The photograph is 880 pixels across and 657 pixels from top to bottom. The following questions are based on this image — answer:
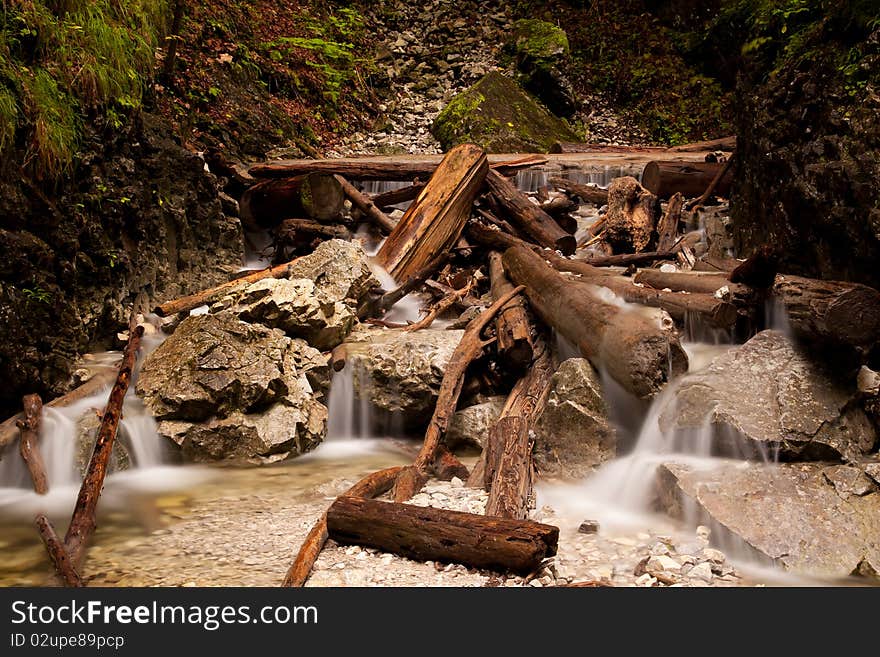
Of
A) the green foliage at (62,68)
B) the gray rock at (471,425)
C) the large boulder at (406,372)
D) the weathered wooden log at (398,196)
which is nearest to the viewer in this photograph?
the green foliage at (62,68)

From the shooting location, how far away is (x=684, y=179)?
9898mm

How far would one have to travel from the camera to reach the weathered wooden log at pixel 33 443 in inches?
185

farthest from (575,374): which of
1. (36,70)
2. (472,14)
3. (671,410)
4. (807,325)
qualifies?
(472,14)

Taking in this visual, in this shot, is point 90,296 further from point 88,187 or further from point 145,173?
point 145,173

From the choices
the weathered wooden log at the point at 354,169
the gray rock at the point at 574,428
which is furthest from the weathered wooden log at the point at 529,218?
the gray rock at the point at 574,428

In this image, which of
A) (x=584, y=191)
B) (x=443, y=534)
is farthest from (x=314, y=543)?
(x=584, y=191)

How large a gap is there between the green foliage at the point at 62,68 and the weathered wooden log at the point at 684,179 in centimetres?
655

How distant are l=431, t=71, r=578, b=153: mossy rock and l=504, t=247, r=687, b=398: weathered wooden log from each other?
915cm

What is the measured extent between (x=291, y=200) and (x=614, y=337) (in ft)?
19.8

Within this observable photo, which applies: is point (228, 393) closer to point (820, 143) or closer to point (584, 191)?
point (820, 143)

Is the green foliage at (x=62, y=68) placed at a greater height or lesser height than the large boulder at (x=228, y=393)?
greater

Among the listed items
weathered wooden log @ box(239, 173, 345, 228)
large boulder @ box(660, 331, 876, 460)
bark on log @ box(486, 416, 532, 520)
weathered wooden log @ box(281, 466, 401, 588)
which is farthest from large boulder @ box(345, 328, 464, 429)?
weathered wooden log @ box(239, 173, 345, 228)

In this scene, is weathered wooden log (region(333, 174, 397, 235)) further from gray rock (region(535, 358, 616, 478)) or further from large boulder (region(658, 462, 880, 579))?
large boulder (region(658, 462, 880, 579))

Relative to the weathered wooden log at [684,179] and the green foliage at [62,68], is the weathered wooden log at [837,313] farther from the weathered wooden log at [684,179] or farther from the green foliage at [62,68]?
the green foliage at [62,68]
